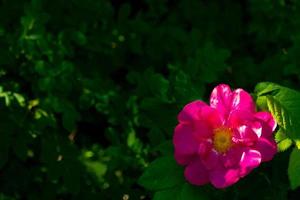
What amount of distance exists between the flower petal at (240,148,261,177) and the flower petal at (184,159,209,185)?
105 mm

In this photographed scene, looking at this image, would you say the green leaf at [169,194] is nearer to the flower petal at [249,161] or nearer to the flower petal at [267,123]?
the flower petal at [249,161]

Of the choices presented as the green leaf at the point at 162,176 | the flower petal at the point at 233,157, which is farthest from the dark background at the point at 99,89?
the flower petal at the point at 233,157

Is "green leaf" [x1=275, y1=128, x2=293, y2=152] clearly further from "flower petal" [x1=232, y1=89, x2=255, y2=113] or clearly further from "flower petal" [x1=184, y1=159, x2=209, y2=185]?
"flower petal" [x1=184, y1=159, x2=209, y2=185]

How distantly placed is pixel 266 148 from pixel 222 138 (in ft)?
0.44

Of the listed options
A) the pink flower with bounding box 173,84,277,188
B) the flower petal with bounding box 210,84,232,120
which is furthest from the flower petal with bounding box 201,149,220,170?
the flower petal with bounding box 210,84,232,120

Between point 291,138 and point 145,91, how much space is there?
3.38 feet

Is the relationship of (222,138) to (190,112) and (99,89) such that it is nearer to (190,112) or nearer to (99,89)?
(190,112)

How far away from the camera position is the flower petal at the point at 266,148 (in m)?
1.67

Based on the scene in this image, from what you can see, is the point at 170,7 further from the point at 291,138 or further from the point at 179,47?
the point at 291,138

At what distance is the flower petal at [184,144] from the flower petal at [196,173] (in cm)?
2

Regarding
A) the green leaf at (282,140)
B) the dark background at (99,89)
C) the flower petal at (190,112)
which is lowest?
the dark background at (99,89)

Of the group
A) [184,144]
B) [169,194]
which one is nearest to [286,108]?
[184,144]

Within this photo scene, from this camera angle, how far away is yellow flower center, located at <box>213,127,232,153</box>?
173 cm

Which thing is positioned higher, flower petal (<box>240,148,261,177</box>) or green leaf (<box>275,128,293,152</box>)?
green leaf (<box>275,128,293,152</box>)
